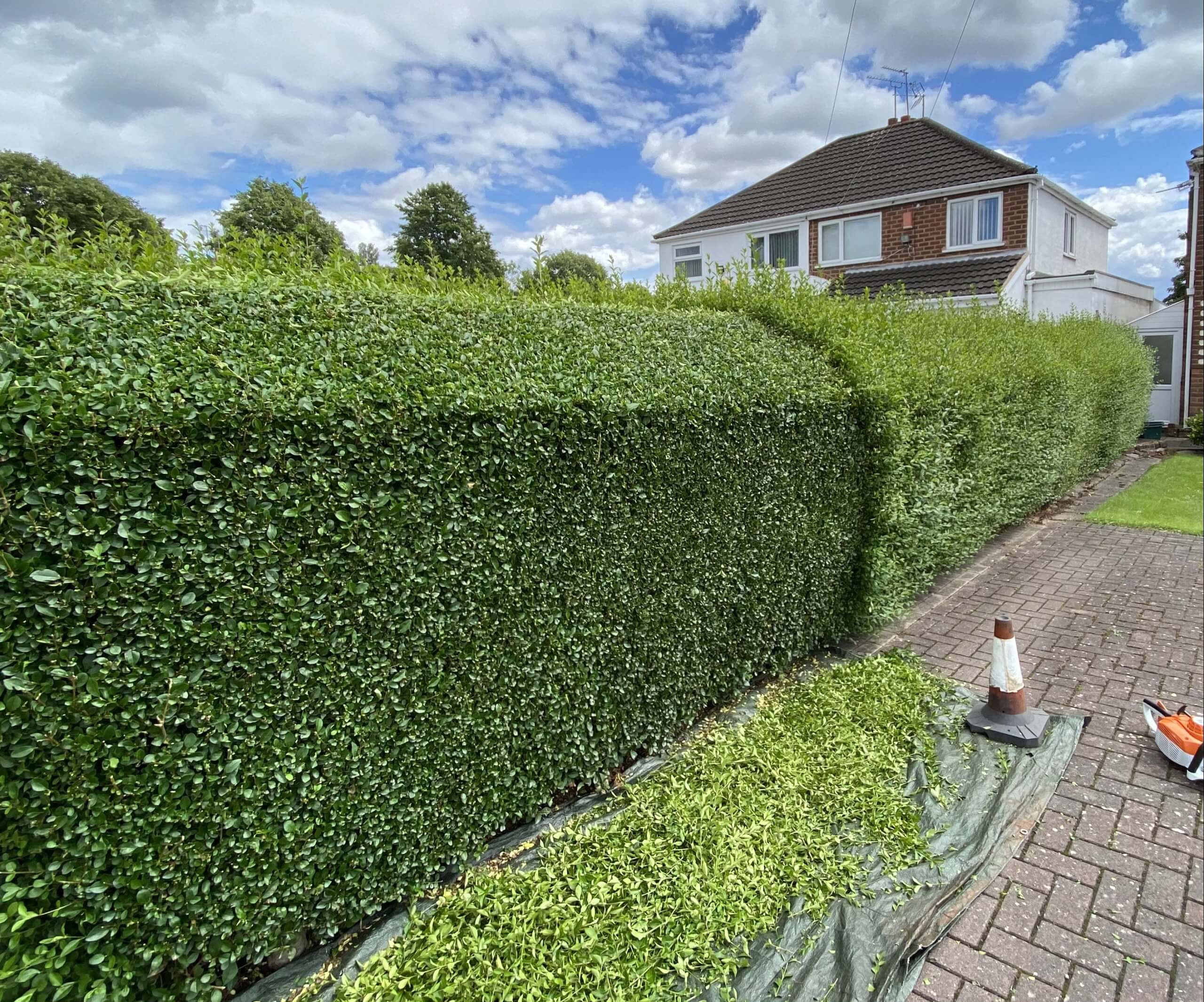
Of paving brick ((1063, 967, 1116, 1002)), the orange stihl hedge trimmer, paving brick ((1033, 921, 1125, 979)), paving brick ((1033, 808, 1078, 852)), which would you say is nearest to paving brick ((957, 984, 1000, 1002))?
paving brick ((1063, 967, 1116, 1002))

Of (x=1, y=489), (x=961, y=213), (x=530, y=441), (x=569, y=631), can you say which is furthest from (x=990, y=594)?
(x=961, y=213)

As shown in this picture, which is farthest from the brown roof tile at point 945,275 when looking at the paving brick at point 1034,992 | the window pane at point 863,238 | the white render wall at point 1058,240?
the paving brick at point 1034,992

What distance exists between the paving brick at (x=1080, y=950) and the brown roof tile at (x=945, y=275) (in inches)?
560

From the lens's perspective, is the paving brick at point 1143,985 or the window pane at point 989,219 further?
the window pane at point 989,219

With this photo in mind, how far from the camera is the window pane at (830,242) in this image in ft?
63.9

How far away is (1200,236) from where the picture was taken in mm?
16734

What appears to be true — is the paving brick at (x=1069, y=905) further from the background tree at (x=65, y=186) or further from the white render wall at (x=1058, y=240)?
the background tree at (x=65, y=186)

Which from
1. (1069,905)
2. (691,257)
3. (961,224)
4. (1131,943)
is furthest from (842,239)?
(1131,943)

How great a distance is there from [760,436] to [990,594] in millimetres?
4103

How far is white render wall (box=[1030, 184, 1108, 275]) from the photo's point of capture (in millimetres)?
16359

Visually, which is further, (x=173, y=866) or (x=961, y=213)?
(x=961, y=213)

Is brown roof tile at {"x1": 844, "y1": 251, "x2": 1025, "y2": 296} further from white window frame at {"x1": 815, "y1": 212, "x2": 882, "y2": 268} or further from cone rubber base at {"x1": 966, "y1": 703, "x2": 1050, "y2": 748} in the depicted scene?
cone rubber base at {"x1": 966, "y1": 703, "x2": 1050, "y2": 748}

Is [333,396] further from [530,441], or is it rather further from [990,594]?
[990,594]

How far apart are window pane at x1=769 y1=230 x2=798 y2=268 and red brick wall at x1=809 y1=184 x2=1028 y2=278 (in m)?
1.66
